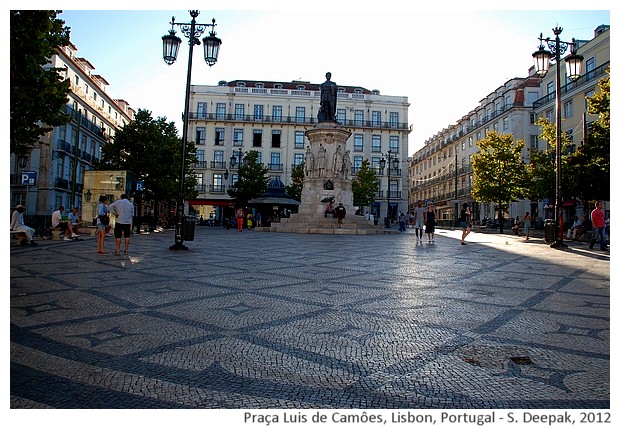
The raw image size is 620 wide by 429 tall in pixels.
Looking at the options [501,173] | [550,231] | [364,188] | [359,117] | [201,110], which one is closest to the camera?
[550,231]

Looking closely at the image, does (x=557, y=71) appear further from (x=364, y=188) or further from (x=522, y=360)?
(x=364, y=188)

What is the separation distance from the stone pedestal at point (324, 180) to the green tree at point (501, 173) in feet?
41.3

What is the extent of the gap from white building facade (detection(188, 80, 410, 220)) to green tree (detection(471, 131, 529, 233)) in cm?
2467

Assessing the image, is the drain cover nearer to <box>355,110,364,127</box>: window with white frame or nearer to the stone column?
the stone column

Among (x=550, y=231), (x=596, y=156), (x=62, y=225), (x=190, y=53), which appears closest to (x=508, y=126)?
(x=596, y=156)

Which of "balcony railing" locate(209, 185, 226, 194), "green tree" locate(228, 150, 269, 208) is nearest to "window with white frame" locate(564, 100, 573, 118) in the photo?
"green tree" locate(228, 150, 269, 208)

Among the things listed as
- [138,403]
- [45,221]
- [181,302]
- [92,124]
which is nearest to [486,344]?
[138,403]

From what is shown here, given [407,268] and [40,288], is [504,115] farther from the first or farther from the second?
[40,288]

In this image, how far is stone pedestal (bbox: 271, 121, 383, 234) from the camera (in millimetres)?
25391

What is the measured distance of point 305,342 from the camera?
3.46 m

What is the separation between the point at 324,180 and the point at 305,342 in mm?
22291

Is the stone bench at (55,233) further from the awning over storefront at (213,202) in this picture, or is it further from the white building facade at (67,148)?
the awning over storefront at (213,202)

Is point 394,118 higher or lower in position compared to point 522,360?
higher
